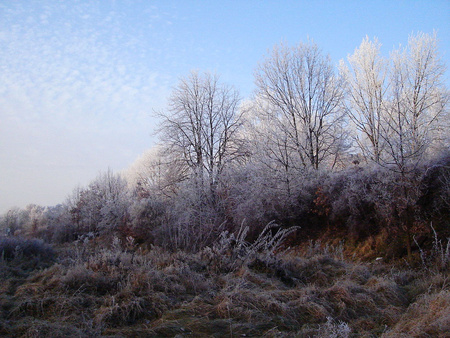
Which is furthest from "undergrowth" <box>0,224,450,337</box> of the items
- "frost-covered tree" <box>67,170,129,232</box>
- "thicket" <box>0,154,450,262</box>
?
"frost-covered tree" <box>67,170,129,232</box>

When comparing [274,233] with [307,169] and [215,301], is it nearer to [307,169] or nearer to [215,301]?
[307,169]

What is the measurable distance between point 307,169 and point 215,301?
547 inches

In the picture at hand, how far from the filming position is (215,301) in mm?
6160

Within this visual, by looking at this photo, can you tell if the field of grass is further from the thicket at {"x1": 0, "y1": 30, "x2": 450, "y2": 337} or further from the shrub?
the shrub

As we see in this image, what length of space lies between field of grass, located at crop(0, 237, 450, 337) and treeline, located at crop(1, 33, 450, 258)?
3411mm

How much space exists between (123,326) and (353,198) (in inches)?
470

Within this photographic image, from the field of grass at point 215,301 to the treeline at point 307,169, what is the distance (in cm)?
341

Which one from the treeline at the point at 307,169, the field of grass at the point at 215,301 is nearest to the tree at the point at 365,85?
the treeline at the point at 307,169

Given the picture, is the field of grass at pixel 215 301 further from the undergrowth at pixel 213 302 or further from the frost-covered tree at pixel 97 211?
the frost-covered tree at pixel 97 211

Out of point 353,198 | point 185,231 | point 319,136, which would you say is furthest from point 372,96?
point 185,231

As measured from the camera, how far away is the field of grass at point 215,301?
4.96 metres

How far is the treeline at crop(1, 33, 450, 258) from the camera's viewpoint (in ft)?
42.0

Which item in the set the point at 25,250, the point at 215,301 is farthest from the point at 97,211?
the point at 215,301

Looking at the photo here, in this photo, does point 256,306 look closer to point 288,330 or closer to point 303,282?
point 288,330
